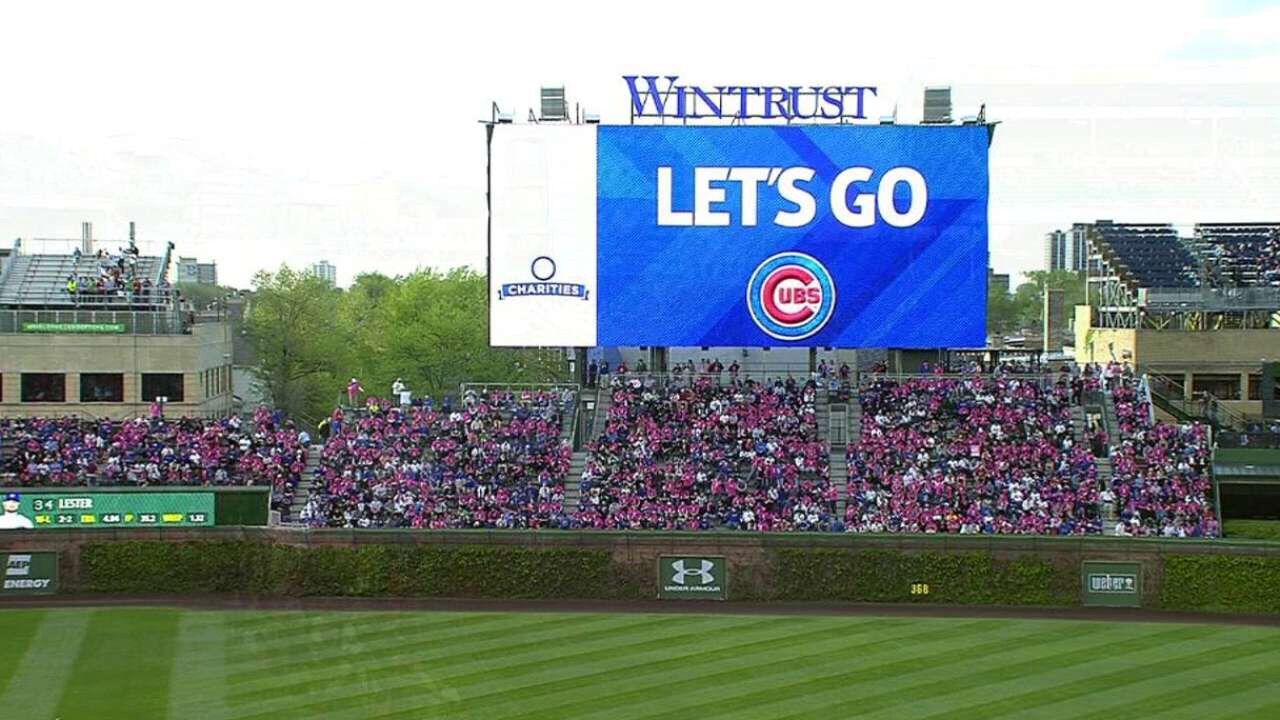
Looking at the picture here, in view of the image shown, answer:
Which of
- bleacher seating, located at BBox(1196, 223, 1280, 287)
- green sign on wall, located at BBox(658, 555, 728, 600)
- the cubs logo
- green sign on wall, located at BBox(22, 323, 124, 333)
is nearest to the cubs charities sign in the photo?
the cubs logo

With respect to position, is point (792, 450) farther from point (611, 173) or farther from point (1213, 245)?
point (1213, 245)

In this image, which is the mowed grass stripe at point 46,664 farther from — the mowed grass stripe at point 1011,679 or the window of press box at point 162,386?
the window of press box at point 162,386

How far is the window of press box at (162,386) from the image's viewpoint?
54.9 metres

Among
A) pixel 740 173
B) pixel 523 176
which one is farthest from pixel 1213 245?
pixel 523 176

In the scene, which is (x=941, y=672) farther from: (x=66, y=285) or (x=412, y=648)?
(x=66, y=285)

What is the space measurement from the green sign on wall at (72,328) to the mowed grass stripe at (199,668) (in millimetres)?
21325

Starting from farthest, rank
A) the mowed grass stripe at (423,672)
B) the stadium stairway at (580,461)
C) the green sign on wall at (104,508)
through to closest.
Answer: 1. the stadium stairway at (580,461)
2. the green sign on wall at (104,508)
3. the mowed grass stripe at (423,672)

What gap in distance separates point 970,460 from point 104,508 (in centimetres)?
2603

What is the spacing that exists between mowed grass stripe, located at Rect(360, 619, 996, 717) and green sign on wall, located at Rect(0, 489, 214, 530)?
18.3 metres

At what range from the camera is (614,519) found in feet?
141

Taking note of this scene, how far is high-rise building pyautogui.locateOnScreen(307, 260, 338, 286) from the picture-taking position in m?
84.4

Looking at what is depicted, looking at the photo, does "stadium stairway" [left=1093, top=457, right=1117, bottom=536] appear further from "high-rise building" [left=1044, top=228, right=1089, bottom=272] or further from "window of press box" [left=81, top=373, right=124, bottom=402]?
"high-rise building" [left=1044, top=228, right=1089, bottom=272]

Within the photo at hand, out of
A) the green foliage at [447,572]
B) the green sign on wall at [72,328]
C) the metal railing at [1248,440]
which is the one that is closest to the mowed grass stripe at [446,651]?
the green foliage at [447,572]

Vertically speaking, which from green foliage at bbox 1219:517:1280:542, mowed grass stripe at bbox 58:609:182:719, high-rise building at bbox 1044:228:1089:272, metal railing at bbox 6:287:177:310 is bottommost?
mowed grass stripe at bbox 58:609:182:719
